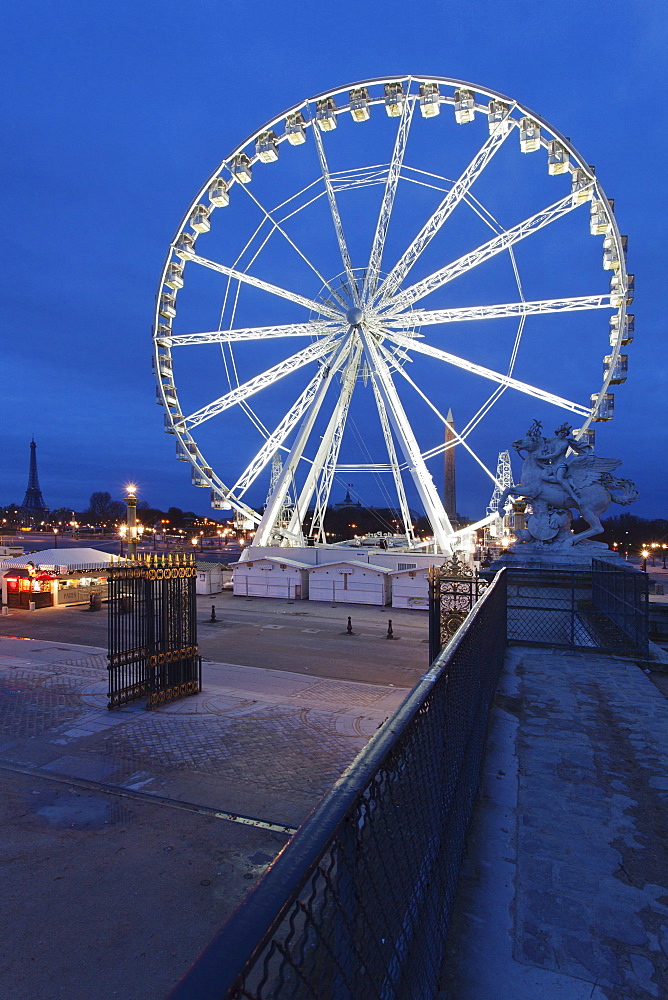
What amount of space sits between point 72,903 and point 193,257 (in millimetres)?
24623

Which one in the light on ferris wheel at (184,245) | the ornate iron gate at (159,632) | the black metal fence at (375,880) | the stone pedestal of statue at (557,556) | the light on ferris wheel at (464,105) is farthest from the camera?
the light on ferris wheel at (184,245)

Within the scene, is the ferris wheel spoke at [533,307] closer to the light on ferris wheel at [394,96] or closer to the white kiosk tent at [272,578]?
the light on ferris wheel at [394,96]

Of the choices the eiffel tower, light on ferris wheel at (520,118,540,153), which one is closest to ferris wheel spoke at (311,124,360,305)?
light on ferris wheel at (520,118,540,153)

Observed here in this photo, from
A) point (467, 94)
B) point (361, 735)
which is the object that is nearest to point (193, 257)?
point (467, 94)

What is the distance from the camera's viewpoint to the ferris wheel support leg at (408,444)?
2261 cm

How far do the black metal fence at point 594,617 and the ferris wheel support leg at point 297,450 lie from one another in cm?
1377

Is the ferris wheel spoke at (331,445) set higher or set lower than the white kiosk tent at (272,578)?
higher

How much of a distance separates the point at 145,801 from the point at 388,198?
22.0m

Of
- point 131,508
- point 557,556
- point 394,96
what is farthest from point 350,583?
point 394,96

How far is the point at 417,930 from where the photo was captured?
2.33 meters

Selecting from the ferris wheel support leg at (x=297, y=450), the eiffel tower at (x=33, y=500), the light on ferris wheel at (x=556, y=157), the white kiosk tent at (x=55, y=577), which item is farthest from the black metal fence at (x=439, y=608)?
the eiffel tower at (x=33, y=500)

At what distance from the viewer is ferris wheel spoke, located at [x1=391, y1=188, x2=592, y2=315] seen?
20594 millimetres

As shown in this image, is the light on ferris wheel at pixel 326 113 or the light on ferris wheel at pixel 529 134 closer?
the light on ferris wheel at pixel 529 134

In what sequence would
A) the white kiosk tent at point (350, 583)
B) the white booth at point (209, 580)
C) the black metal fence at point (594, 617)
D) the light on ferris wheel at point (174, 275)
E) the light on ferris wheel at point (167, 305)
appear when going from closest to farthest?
the black metal fence at point (594, 617), the white kiosk tent at point (350, 583), the light on ferris wheel at point (174, 275), the light on ferris wheel at point (167, 305), the white booth at point (209, 580)
